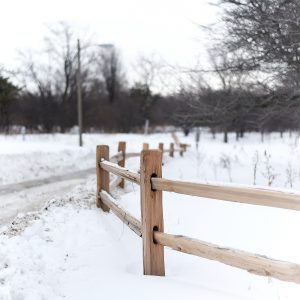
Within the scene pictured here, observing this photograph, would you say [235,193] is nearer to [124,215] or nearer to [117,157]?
[124,215]

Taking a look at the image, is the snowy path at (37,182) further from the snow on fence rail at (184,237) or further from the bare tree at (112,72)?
the bare tree at (112,72)

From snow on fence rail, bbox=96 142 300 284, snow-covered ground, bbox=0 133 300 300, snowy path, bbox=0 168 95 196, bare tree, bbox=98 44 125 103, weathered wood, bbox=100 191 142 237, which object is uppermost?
bare tree, bbox=98 44 125 103

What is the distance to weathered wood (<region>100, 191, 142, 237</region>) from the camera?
4906 mm

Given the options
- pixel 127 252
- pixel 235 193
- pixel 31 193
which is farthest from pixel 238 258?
pixel 31 193

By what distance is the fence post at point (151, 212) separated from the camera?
13.9 feet

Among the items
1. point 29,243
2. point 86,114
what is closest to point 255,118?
point 29,243

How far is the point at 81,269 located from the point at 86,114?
42717 millimetres

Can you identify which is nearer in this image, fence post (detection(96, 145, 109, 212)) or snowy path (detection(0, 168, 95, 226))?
fence post (detection(96, 145, 109, 212))

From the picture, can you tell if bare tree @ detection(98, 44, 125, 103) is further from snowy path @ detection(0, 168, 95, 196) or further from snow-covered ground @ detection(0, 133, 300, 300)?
snow-covered ground @ detection(0, 133, 300, 300)

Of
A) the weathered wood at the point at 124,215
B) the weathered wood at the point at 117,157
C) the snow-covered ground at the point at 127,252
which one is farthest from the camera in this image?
the weathered wood at the point at 117,157

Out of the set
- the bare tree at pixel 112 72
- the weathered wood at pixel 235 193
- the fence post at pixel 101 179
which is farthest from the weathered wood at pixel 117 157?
the bare tree at pixel 112 72

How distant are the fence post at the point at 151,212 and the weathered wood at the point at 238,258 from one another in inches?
3.6

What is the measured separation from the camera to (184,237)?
4027 mm

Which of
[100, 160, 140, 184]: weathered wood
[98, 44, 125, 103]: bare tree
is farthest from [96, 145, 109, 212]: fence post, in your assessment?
[98, 44, 125, 103]: bare tree
